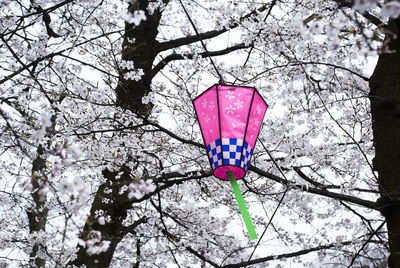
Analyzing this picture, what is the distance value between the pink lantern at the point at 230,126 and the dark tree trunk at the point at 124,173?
145 centimetres

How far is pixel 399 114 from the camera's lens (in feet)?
10.3

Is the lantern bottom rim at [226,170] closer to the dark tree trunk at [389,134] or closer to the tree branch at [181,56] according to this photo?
the dark tree trunk at [389,134]

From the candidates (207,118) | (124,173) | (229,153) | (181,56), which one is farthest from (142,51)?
(229,153)

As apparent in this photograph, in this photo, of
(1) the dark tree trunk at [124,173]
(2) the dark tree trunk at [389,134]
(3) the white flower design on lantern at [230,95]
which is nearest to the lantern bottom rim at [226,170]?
(3) the white flower design on lantern at [230,95]

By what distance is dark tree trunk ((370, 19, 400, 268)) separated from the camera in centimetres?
291

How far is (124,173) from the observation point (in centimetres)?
488

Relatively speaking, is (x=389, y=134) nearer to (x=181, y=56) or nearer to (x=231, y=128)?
(x=231, y=128)

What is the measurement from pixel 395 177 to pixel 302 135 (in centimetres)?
297

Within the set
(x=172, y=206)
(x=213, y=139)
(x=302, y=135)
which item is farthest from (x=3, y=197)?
(x=213, y=139)

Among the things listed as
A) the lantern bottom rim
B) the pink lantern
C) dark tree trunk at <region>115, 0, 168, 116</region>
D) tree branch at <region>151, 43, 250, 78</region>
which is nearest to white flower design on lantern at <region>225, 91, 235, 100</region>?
the pink lantern

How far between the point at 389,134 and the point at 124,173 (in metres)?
3.03

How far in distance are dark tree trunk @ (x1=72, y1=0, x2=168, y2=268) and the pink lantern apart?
1449 mm

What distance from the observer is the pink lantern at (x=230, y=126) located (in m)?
2.50

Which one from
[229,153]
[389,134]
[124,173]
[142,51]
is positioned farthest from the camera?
[142,51]
